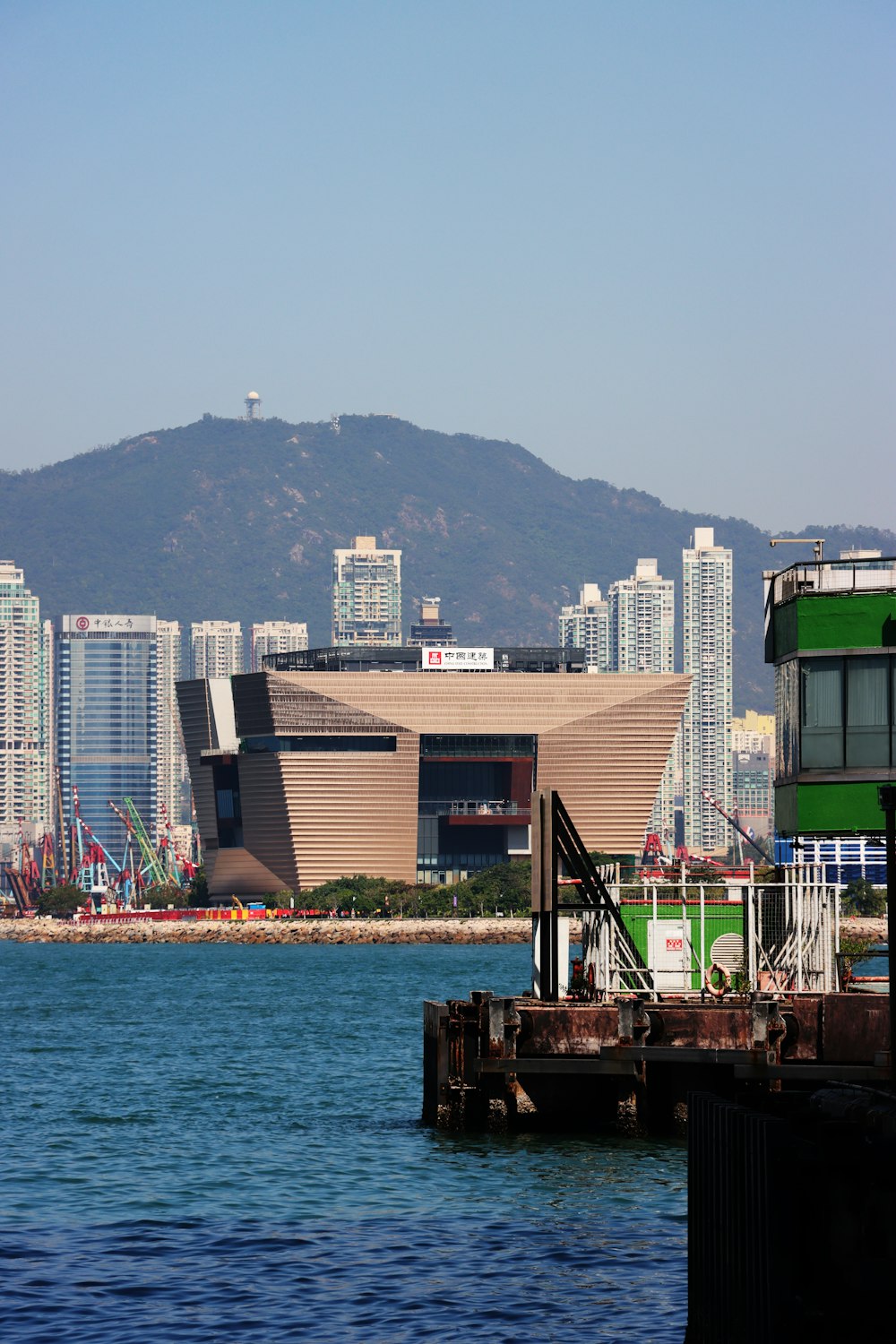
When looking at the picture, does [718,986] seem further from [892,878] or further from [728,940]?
[892,878]

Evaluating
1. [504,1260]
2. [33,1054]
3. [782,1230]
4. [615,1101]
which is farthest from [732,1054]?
[33,1054]

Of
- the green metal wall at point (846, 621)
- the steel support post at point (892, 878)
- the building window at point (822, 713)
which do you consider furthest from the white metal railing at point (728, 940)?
the steel support post at point (892, 878)

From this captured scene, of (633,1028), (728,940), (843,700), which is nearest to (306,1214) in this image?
(633,1028)

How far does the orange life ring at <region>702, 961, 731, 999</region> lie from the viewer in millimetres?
44438

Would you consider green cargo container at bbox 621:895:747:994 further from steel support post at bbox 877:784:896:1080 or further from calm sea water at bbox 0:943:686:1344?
steel support post at bbox 877:784:896:1080

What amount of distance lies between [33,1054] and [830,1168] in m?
56.5

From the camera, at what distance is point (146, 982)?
13100 cm

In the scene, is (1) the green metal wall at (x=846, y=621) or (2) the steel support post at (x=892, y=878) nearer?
(2) the steel support post at (x=892, y=878)

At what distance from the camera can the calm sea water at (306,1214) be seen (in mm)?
27188

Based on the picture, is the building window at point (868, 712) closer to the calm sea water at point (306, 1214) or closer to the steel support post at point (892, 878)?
the calm sea water at point (306, 1214)

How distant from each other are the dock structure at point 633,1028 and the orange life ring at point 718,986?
0.32ft

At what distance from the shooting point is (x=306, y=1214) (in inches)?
1405

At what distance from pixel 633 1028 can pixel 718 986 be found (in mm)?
5105

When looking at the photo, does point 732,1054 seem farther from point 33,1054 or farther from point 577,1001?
point 33,1054
